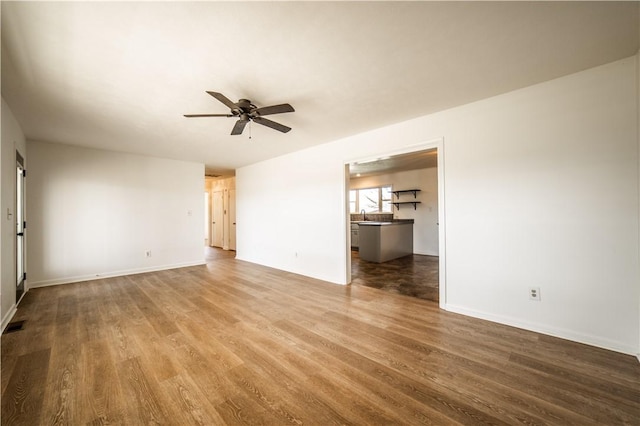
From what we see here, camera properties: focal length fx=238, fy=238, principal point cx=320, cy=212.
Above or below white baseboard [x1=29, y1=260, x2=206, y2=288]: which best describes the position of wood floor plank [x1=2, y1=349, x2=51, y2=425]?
below

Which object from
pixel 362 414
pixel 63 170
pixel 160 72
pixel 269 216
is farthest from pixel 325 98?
pixel 63 170

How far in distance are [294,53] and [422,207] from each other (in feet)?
20.6

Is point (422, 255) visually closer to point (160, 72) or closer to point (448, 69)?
point (448, 69)

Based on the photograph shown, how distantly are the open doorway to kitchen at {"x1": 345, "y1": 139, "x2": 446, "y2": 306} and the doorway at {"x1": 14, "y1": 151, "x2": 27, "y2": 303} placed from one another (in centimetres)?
490

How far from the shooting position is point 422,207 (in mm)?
7164

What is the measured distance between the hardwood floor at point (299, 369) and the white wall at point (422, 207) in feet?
14.1

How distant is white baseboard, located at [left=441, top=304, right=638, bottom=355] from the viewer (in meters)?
2.05

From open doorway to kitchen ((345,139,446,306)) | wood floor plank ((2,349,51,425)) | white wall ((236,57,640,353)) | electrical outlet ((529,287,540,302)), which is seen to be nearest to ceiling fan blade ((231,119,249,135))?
open doorway to kitchen ((345,139,446,306))

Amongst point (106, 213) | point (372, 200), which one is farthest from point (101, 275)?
point (372, 200)

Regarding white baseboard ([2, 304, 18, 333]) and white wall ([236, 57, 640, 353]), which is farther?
white baseboard ([2, 304, 18, 333])

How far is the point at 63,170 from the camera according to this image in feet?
14.2

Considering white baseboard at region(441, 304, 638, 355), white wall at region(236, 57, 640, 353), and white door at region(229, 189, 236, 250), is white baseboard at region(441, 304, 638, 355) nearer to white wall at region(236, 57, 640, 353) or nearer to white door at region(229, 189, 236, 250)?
white wall at region(236, 57, 640, 353)

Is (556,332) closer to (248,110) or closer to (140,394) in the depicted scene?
(140,394)

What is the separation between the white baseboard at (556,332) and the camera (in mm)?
2050
